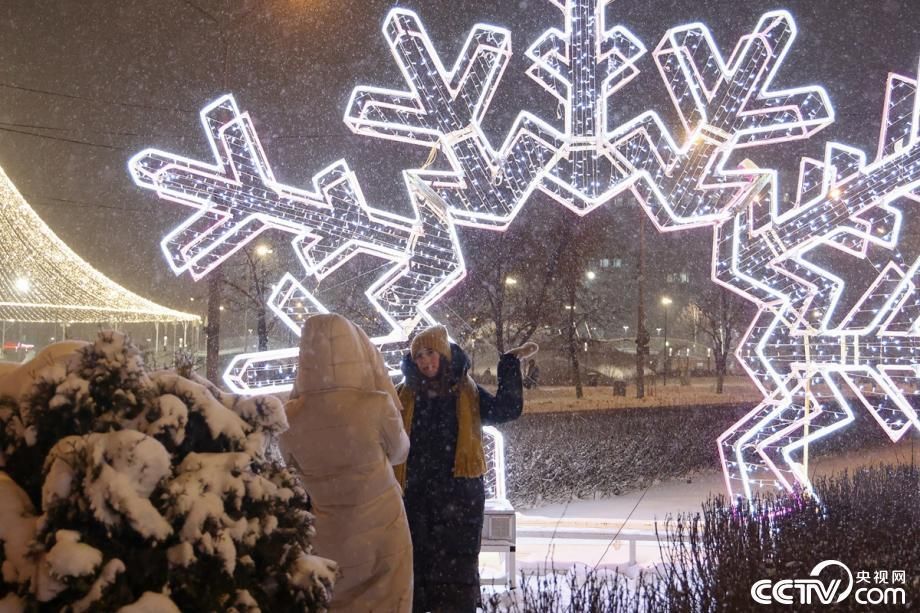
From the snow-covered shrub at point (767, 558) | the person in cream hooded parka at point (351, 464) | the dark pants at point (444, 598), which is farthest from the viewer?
the snow-covered shrub at point (767, 558)

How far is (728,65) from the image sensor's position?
6133mm

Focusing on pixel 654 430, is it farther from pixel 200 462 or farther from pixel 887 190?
pixel 200 462

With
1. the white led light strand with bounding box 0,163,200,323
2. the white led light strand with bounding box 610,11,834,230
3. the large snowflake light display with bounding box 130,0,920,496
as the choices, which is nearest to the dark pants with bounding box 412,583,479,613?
the large snowflake light display with bounding box 130,0,920,496

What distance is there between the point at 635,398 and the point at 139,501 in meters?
A: 23.7

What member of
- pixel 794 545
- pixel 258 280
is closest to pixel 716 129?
pixel 794 545

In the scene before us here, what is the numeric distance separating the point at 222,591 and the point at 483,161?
4341 mm

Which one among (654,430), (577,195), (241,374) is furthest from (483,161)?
(654,430)

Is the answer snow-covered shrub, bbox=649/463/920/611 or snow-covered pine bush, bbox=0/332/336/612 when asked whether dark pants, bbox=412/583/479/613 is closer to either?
snow-covered shrub, bbox=649/463/920/611

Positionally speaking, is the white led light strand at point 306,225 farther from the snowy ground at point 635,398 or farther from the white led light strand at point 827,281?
the snowy ground at point 635,398

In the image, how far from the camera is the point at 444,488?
14.0ft

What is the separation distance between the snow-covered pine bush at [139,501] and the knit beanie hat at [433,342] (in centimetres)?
196

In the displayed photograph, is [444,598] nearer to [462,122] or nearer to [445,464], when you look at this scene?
[445,464]

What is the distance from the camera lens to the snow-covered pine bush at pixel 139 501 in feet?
6.27

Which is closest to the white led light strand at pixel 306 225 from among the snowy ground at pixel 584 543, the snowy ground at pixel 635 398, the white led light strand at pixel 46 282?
the snowy ground at pixel 584 543
